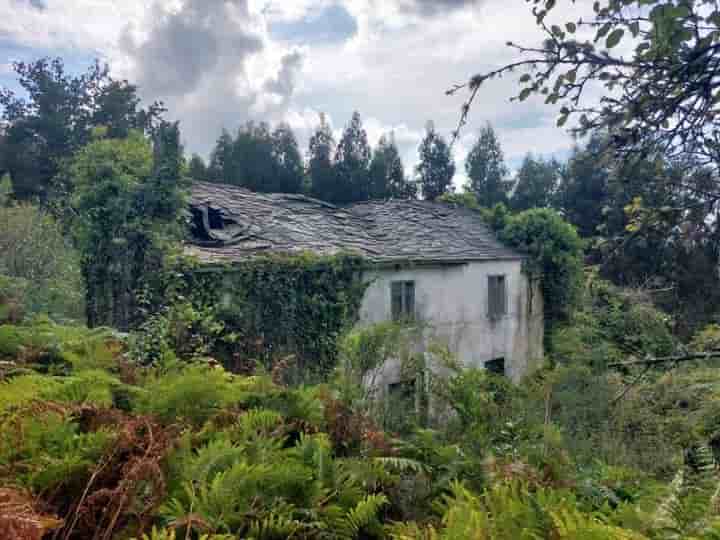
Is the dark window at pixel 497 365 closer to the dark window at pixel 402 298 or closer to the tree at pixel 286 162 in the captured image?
the dark window at pixel 402 298

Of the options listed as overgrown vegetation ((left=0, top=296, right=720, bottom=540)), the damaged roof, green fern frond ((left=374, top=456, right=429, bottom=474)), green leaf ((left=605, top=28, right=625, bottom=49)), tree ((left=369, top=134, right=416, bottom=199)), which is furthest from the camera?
tree ((left=369, top=134, right=416, bottom=199))

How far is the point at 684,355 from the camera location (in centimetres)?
256

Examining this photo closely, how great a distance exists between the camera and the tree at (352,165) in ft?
85.5

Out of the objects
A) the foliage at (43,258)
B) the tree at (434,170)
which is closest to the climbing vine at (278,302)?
the foliage at (43,258)

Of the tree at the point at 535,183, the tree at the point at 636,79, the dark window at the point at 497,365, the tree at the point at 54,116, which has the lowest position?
the dark window at the point at 497,365

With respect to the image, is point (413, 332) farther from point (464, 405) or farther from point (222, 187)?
point (222, 187)

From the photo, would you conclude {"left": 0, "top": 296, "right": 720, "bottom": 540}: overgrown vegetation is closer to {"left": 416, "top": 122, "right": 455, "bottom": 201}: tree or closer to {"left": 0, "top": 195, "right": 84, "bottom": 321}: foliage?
{"left": 0, "top": 195, "right": 84, "bottom": 321}: foliage

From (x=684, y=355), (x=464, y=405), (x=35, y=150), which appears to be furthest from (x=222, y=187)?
(x=35, y=150)

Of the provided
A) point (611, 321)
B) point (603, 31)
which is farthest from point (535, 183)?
point (603, 31)

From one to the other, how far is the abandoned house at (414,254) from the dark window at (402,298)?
0.08 ft

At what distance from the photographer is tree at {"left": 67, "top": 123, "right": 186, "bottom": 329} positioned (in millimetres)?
7680

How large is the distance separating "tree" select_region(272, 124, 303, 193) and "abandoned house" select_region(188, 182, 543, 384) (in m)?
8.95

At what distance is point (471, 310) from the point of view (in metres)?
13.9

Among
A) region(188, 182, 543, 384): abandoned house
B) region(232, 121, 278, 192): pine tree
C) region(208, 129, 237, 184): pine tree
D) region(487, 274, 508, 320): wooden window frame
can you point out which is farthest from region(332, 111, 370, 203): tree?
region(487, 274, 508, 320): wooden window frame
